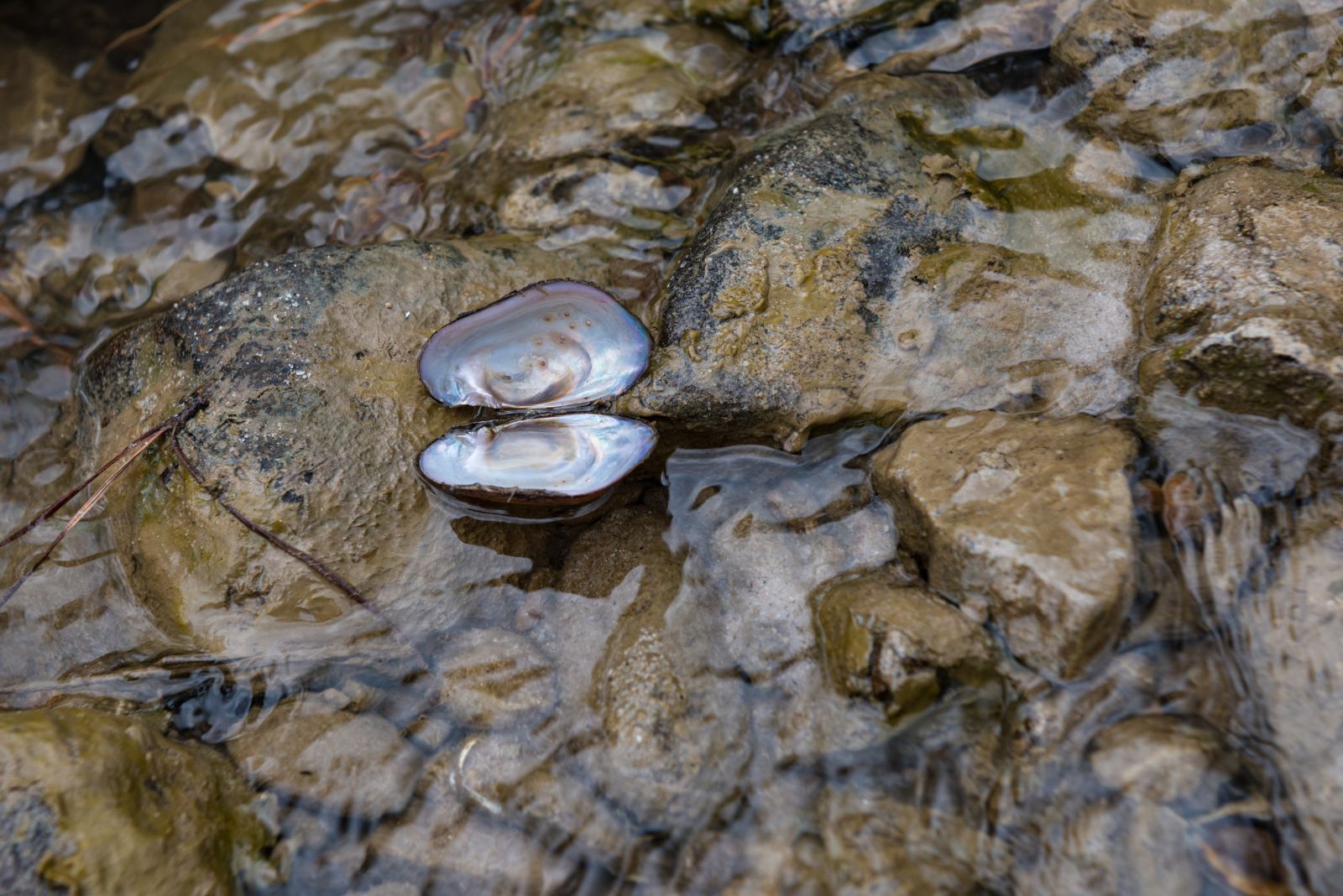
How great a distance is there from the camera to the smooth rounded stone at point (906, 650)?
7.70ft

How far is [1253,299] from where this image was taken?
2598 mm

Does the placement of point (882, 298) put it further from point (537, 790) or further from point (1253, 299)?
point (537, 790)

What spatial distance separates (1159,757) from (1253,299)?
140 cm

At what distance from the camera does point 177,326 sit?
3.09 meters

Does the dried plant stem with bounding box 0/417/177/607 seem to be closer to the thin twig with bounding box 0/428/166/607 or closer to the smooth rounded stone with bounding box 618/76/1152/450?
the thin twig with bounding box 0/428/166/607

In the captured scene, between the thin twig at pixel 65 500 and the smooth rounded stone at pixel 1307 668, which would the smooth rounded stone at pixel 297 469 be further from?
the smooth rounded stone at pixel 1307 668

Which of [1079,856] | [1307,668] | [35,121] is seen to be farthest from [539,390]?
[35,121]

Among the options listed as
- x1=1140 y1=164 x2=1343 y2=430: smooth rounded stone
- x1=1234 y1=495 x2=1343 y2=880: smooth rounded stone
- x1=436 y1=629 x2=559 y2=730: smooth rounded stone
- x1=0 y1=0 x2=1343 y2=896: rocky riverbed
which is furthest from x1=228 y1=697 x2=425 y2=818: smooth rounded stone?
x1=1140 y1=164 x2=1343 y2=430: smooth rounded stone

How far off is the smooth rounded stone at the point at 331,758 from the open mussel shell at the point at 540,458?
0.83m

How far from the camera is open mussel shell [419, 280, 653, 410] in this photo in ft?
9.82

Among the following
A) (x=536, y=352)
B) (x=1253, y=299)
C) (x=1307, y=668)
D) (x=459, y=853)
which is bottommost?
(x=459, y=853)

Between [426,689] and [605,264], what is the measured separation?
70.0 inches

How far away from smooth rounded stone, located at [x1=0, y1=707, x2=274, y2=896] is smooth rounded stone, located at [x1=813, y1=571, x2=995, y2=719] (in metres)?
1.81

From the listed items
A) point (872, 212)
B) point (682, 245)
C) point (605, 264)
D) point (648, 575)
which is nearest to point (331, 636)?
point (648, 575)
